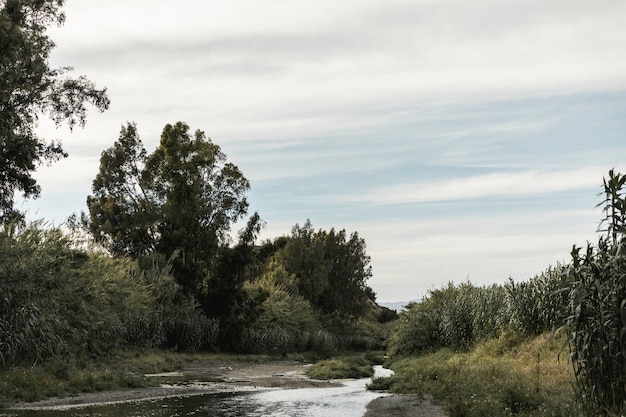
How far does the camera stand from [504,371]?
23.4 meters

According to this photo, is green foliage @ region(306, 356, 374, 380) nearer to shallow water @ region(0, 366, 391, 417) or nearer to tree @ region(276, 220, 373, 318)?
shallow water @ region(0, 366, 391, 417)

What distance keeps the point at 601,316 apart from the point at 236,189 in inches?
1849

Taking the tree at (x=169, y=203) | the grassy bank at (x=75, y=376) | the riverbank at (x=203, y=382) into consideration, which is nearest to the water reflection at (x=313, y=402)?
the riverbank at (x=203, y=382)

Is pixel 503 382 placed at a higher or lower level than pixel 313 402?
higher

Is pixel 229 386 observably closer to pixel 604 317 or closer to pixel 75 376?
pixel 75 376

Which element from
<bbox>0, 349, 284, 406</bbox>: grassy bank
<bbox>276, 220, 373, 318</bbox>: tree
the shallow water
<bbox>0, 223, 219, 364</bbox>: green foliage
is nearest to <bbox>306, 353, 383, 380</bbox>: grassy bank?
the shallow water

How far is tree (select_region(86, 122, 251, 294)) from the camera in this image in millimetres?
53844

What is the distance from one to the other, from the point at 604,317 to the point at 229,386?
2213 centimetres

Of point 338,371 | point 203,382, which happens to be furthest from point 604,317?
point 338,371

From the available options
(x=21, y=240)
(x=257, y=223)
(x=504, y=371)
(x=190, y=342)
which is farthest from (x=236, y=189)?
(x=504, y=371)

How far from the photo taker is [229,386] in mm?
31156

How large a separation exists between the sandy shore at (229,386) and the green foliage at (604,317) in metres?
7.14

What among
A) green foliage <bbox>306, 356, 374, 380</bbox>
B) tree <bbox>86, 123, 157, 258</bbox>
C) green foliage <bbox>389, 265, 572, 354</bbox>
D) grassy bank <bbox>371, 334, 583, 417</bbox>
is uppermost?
tree <bbox>86, 123, 157, 258</bbox>

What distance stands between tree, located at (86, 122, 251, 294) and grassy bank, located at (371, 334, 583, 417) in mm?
25714
